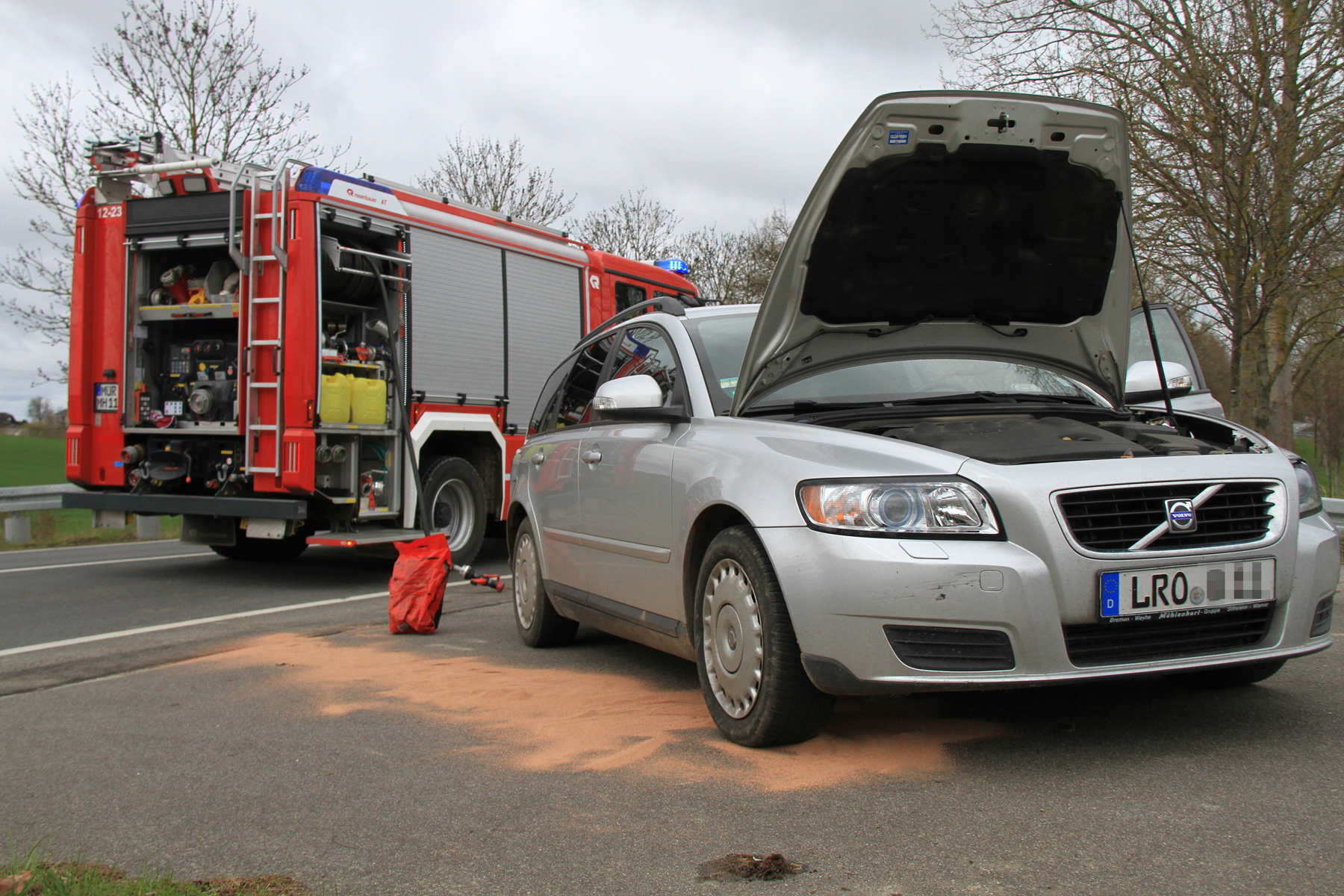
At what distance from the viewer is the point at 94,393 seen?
9422mm

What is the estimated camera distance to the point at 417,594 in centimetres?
648

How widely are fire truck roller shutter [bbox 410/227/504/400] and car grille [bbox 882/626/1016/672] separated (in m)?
7.00

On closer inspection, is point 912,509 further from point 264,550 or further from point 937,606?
point 264,550

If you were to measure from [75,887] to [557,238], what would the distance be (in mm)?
→ 9644

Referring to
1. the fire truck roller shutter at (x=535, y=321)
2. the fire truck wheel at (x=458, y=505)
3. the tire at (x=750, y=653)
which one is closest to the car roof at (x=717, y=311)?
the tire at (x=750, y=653)

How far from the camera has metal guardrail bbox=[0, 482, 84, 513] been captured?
13531mm

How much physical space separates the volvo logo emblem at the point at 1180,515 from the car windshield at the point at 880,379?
4.11 feet

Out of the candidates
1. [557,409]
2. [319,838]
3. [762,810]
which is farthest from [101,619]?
[762,810]

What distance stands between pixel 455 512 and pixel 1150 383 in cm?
642

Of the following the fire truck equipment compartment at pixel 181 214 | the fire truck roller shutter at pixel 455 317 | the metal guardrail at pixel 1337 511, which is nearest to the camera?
the fire truck equipment compartment at pixel 181 214

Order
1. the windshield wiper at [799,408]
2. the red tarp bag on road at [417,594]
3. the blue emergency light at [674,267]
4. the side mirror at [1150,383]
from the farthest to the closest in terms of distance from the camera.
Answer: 1. the blue emergency light at [674,267]
2. the red tarp bag on road at [417,594]
3. the side mirror at [1150,383]
4. the windshield wiper at [799,408]

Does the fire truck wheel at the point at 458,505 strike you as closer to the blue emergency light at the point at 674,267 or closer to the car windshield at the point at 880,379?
the blue emergency light at the point at 674,267

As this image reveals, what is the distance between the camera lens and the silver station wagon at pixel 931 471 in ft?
10.7

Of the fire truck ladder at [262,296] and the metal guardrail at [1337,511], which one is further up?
the fire truck ladder at [262,296]
